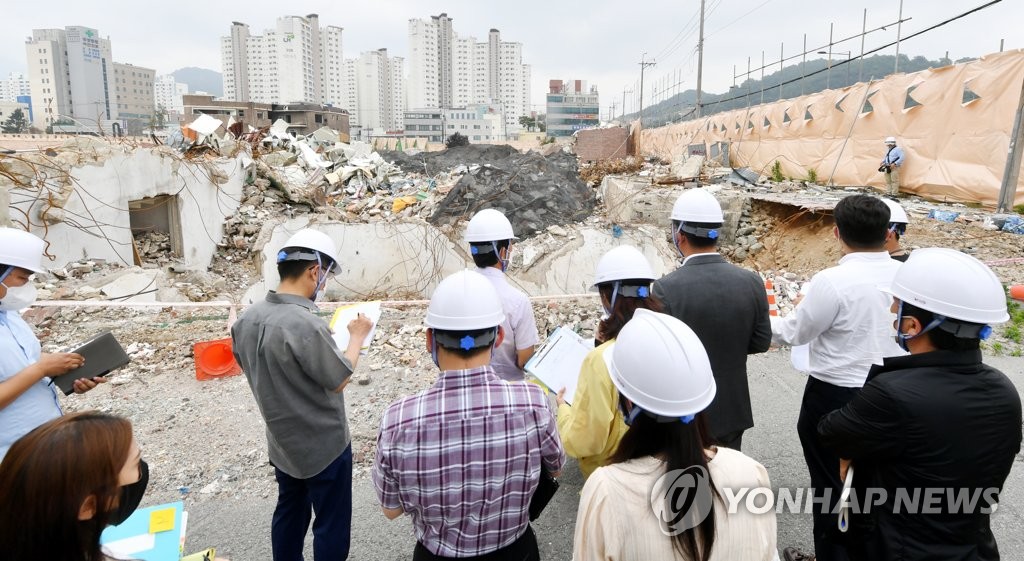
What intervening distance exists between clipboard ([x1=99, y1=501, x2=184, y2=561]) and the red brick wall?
29912mm

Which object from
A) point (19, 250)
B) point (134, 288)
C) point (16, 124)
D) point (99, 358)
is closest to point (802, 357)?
point (99, 358)

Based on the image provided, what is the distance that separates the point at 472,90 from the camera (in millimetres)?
106000

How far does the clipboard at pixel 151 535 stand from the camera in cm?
205

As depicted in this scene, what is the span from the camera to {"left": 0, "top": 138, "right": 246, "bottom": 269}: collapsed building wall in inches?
287

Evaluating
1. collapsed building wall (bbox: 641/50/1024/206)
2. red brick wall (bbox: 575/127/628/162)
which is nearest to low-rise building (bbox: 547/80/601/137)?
red brick wall (bbox: 575/127/628/162)

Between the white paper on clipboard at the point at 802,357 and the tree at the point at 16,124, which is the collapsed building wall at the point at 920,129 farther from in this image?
the tree at the point at 16,124

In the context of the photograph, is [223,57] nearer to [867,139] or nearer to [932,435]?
[867,139]

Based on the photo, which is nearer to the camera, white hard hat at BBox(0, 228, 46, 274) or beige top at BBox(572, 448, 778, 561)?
beige top at BBox(572, 448, 778, 561)

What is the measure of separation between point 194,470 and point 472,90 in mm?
109113

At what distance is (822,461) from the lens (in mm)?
2406

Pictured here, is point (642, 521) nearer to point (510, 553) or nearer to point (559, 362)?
point (510, 553)

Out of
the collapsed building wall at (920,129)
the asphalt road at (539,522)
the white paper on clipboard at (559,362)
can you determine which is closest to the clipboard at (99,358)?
the asphalt road at (539,522)

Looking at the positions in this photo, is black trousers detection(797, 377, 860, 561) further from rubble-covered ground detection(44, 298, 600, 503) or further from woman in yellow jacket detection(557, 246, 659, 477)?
rubble-covered ground detection(44, 298, 600, 503)

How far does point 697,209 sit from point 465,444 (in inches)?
65.8
